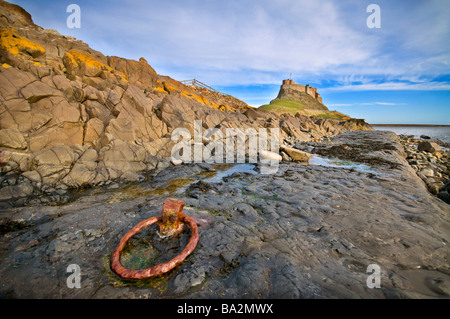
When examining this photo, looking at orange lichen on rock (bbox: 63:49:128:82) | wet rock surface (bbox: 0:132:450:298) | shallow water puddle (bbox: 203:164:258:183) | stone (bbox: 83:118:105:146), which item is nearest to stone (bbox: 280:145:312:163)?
shallow water puddle (bbox: 203:164:258:183)

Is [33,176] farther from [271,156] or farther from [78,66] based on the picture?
[271,156]

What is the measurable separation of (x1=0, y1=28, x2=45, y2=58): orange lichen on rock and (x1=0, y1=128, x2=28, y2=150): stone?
24.3 feet

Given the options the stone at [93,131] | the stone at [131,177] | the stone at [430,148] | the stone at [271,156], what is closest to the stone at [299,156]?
the stone at [271,156]

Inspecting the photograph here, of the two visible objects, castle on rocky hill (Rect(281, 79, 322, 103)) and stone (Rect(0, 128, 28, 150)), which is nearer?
stone (Rect(0, 128, 28, 150))

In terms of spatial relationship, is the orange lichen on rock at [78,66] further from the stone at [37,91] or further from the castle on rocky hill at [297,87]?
the castle on rocky hill at [297,87]

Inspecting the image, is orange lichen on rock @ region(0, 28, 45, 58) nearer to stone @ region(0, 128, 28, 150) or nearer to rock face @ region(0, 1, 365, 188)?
rock face @ region(0, 1, 365, 188)

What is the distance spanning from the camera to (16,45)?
39.6 feet

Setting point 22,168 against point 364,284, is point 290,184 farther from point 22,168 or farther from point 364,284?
point 22,168

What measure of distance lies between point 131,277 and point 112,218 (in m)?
2.54

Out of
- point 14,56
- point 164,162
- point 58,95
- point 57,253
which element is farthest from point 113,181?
point 14,56

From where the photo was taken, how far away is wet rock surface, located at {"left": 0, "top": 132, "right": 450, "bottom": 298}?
2.73 metres

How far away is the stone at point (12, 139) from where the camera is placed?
770cm

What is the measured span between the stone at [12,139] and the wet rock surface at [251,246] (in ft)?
13.7

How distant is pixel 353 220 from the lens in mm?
4809
